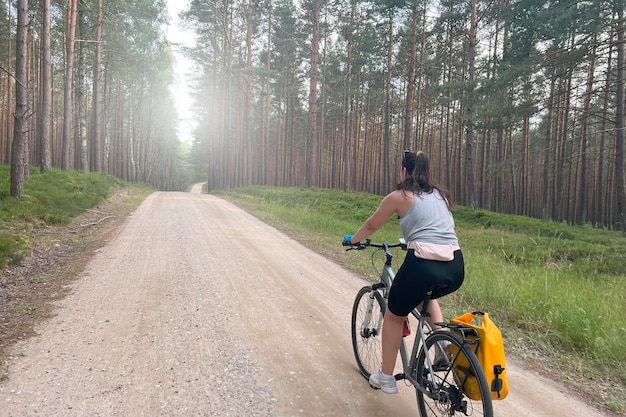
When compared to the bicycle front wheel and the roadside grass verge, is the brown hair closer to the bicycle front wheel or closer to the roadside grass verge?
the bicycle front wheel

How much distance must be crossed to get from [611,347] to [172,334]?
453 cm

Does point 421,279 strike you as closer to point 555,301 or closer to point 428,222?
point 428,222

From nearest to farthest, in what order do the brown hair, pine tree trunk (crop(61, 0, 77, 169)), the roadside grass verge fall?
1. the brown hair
2. the roadside grass verge
3. pine tree trunk (crop(61, 0, 77, 169))

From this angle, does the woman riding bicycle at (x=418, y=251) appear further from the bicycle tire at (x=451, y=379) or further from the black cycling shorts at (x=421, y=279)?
the bicycle tire at (x=451, y=379)

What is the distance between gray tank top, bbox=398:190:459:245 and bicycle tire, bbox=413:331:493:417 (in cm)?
61

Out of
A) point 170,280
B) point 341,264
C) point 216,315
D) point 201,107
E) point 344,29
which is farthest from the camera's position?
point 201,107

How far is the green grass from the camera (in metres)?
6.42

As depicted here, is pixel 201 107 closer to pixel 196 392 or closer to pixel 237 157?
pixel 237 157

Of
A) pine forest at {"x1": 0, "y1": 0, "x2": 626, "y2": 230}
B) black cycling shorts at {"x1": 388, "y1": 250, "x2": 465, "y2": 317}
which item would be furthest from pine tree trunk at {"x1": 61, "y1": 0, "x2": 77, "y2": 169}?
black cycling shorts at {"x1": 388, "y1": 250, "x2": 465, "y2": 317}

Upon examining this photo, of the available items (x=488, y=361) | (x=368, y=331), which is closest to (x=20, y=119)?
(x=368, y=331)

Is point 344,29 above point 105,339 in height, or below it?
above

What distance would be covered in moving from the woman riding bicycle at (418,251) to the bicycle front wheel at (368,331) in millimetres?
414

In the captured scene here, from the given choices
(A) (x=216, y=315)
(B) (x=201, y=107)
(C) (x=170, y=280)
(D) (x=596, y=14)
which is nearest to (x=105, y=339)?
(A) (x=216, y=315)

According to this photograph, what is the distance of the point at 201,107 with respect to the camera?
4488 centimetres
